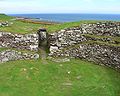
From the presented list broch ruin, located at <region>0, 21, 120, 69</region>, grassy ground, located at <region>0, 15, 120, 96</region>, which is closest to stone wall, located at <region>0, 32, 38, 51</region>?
broch ruin, located at <region>0, 21, 120, 69</region>

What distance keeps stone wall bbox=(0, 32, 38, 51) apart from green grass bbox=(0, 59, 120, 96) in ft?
9.37

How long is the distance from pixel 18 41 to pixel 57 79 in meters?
9.02

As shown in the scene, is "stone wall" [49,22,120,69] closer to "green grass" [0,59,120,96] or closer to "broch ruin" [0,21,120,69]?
"broch ruin" [0,21,120,69]

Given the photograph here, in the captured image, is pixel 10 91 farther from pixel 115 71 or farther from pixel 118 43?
pixel 118 43

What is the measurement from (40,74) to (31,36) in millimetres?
7718

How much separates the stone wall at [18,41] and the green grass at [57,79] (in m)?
2.85

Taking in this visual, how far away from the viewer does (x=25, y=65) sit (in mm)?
35094

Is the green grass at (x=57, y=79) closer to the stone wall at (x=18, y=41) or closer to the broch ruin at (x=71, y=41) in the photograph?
the broch ruin at (x=71, y=41)

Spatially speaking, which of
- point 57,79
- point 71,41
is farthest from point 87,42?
point 57,79

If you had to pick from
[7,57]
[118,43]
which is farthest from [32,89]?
[118,43]

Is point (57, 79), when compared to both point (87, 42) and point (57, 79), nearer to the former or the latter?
point (57, 79)

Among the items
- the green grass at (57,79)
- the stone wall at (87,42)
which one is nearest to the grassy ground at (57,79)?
the green grass at (57,79)

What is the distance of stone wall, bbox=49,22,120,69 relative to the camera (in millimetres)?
36656

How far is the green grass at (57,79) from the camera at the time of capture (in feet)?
95.4
